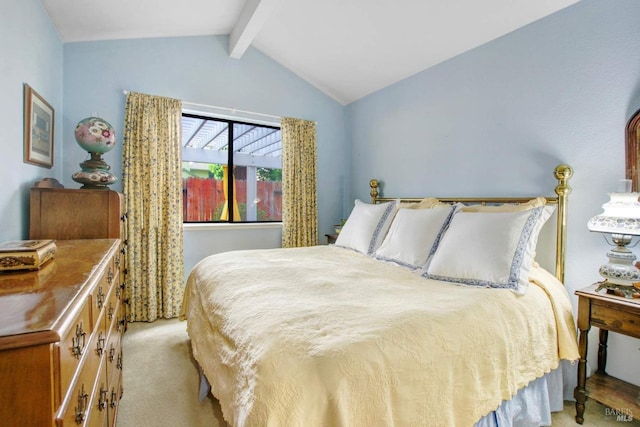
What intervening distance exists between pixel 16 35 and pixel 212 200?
7.07 ft

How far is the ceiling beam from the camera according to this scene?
2531 millimetres

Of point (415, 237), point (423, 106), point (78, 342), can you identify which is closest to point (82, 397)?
point (78, 342)

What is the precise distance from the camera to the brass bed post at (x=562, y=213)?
197 centimetres

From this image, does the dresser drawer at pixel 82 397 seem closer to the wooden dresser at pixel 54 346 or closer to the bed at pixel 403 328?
the wooden dresser at pixel 54 346

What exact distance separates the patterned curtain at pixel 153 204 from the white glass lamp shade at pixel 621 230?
334 cm

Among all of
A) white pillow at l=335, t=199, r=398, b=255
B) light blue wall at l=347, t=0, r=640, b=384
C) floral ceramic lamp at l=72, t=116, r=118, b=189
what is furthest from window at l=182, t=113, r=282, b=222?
light blue wall at l=347, t=0, r=640, b=384

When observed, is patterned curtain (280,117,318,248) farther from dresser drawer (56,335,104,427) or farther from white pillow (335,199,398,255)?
dresser drawer (56,335,104,427)

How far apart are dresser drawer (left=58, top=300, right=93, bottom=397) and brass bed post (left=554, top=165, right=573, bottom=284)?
8.23ft

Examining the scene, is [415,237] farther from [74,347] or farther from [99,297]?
[74,347]

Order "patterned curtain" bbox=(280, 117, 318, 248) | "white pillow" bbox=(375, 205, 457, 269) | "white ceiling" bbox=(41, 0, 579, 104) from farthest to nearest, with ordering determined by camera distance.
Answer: "patterned curtain" bbox=(280, 117, 318, 248), "white ceiling" bbox=(41, 0, 579, 104), "white pillow" bbox=(375, 205, 457, 269)

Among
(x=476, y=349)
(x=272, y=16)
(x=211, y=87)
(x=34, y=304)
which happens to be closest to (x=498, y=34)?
(x=272, y=16)

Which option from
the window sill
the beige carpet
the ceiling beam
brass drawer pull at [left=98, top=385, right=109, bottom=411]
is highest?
the ceiling beam

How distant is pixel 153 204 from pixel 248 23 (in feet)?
6.34

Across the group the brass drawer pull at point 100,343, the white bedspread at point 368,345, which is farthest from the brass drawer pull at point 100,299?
the white bedspread at point 368,345
